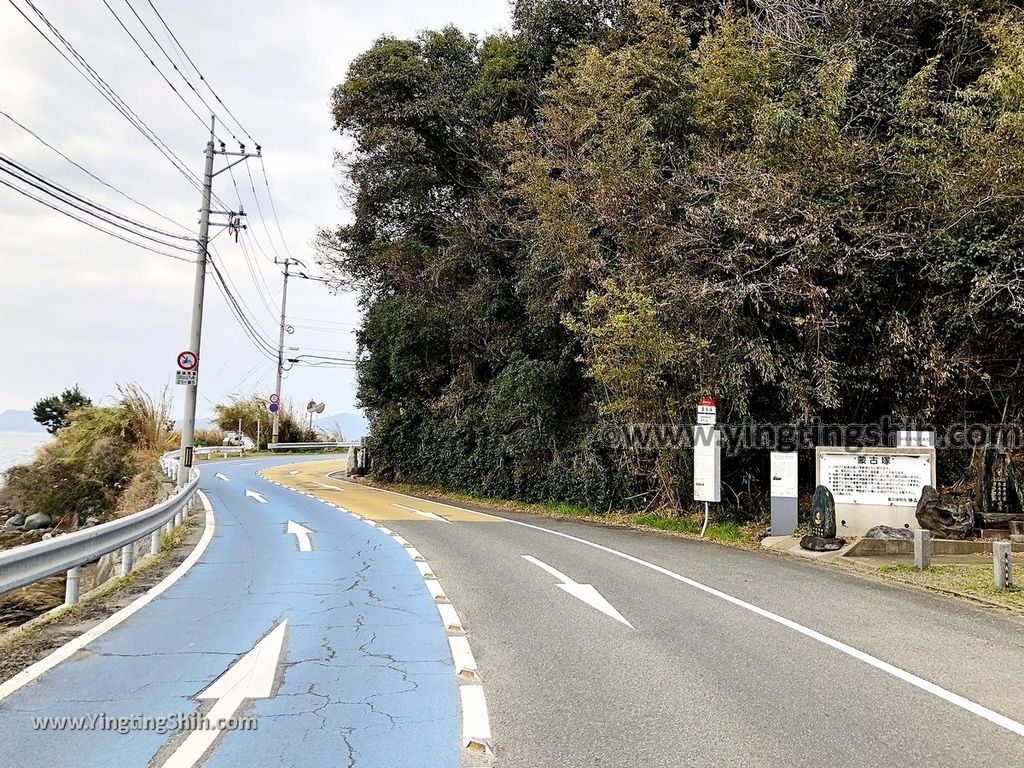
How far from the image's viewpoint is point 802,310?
43.7ft

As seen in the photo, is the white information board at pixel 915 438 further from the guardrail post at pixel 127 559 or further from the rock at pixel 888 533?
the guardrail post at pixel 127 559

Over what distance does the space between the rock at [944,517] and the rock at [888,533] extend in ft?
1.40

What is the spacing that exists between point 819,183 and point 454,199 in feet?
49.3

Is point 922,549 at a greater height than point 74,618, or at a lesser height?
greater

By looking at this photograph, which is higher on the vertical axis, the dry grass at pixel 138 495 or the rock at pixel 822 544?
the rock at pixel 822 544

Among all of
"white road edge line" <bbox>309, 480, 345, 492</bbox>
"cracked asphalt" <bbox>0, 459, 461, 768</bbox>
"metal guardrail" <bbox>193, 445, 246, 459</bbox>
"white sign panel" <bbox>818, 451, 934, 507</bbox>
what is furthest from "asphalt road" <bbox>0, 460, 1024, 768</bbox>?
"metal guardrail" <bbox>193, 445, 246, 459</bbox>

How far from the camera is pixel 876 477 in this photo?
42.7 feet

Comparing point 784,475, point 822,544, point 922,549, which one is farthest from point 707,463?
point 922,549

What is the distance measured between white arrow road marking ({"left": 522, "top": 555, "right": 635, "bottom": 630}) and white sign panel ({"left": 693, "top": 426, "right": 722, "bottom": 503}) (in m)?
5.77

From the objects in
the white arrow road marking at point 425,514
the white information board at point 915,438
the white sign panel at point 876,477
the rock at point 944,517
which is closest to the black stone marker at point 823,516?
the white sign panel at point 876,477

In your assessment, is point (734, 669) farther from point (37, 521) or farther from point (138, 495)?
point (37, 521)

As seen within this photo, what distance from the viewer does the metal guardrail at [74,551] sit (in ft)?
19.3

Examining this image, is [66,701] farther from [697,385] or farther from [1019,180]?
[1019,180]

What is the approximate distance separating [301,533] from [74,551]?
632 cm
